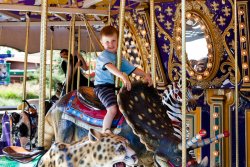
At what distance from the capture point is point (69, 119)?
108 inches

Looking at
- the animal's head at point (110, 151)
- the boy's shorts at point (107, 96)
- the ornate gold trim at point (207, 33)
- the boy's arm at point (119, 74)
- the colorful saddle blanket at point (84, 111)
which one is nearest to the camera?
the animal's head at point (110, 151)

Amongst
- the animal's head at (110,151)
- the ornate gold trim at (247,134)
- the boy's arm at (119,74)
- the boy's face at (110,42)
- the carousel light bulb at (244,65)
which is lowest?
the ornate gold trim at (247,134)

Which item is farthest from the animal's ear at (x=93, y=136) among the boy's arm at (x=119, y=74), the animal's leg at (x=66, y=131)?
the animal's leg at (x=66, y=131)

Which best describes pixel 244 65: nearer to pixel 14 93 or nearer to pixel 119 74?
pixel 119 74

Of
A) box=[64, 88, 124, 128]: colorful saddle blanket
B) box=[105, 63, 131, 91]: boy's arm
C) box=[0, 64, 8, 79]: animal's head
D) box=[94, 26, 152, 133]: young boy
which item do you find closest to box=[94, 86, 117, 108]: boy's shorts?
box=[94, 26, 152, 133]: young boy

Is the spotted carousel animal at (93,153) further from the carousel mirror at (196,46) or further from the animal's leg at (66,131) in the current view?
the carousel mirror at (196,46)

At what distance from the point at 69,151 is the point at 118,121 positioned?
930 millimetres

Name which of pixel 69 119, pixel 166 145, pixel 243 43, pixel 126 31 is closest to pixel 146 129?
pixel 166 145

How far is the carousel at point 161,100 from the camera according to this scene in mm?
1361

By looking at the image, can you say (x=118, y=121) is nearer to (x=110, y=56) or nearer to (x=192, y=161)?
(x=110, y=56)

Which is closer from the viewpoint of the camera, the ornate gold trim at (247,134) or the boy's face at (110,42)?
the boy's face at (110,42)

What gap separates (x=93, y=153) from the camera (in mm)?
1255

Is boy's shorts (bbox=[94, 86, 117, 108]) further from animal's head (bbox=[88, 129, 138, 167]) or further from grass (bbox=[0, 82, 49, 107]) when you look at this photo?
grass (bbox=[0, 82, 49, 107])

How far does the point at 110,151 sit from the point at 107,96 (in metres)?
1.12
